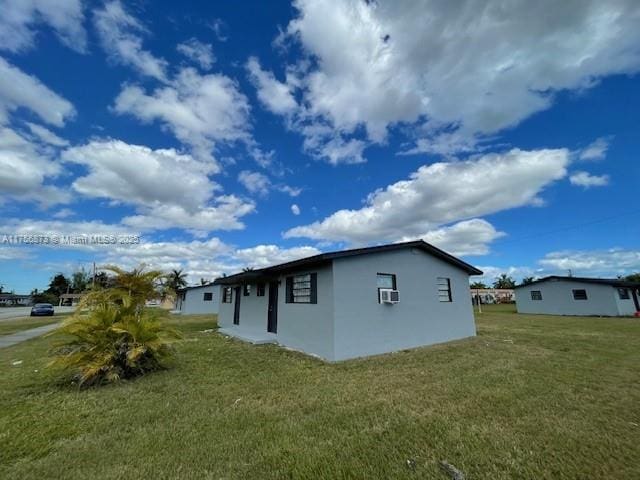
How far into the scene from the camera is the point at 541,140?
12.3 m

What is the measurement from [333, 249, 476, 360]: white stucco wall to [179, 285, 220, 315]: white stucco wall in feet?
80.9

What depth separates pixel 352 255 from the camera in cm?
823

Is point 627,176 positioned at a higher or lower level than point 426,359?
higher

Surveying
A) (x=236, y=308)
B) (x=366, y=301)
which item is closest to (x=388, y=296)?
(x=366, y=301)

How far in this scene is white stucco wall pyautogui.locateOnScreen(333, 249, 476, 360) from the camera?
317 inches

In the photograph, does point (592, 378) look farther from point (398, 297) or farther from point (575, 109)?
point (575, 109)

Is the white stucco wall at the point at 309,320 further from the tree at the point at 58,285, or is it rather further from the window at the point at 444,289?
the tree at the point at 58,285

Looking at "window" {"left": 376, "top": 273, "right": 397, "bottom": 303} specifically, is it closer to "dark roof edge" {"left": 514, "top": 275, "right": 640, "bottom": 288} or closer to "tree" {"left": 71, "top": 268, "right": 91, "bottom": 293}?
"dark roof edge" {"left": 514, "top": 275, "right": 640, "bottom": 288}

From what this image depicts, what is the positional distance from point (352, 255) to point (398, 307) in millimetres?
2556

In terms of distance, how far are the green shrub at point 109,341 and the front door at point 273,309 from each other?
16.4ft

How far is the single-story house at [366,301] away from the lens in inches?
317

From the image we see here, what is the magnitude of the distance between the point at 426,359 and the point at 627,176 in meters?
16.7

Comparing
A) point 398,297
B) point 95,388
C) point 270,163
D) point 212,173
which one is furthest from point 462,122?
point 95,388

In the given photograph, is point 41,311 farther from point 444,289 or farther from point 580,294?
point 580,294
